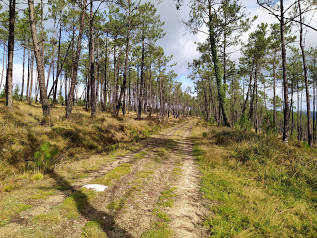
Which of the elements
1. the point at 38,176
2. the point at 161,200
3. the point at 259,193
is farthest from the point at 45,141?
the point at 259,193

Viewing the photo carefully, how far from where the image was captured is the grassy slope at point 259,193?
11.5ft

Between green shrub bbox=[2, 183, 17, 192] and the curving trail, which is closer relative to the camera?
the curving trail

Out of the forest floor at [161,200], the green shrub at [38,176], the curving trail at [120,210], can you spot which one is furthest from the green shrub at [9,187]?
the curving trail at [120,210]

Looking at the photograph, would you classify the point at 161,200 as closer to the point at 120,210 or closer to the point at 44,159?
the point at 120,210

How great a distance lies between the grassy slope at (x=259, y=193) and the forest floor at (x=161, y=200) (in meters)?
0.02

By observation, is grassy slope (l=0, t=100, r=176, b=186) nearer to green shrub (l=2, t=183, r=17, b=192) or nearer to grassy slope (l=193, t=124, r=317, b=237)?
green shrub (l=2, t=183, r=17, b=192)

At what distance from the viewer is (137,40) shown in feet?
77.0

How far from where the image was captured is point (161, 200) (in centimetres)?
425

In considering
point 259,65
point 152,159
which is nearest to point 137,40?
point 259,65

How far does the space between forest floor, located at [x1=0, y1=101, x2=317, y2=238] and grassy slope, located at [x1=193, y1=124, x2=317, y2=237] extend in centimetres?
2

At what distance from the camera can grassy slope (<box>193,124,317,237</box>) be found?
11.5ft

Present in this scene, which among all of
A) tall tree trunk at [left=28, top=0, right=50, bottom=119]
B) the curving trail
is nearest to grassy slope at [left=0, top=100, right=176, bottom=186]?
tall tree trunk at [left=28, top=0, right=50, bottom=119]

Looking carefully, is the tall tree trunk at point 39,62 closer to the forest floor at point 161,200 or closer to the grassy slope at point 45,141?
the grassy slope at point 45,141

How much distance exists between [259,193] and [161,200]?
313 cm
